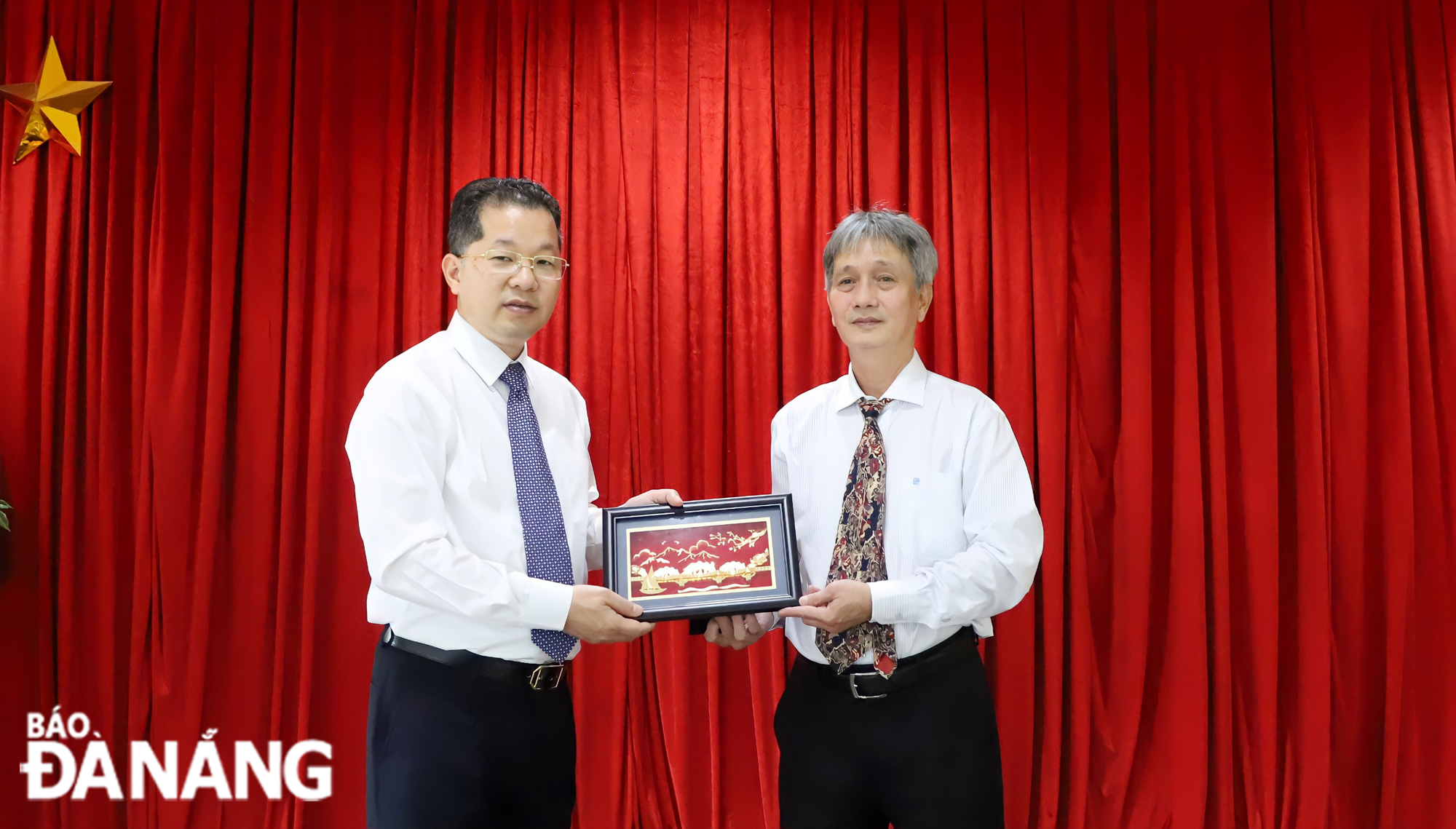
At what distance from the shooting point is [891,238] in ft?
6.14

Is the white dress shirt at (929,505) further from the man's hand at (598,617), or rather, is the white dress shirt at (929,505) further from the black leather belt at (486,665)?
the black leather belt at (486,665)

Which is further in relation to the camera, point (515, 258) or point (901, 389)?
point (901, 389)

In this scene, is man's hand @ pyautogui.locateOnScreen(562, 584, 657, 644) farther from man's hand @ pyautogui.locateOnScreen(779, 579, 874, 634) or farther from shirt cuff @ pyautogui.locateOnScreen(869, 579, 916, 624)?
shirt cuff @ pyautogui.locateOnScreen(869, 579, 916, 624)

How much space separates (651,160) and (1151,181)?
1.72 m

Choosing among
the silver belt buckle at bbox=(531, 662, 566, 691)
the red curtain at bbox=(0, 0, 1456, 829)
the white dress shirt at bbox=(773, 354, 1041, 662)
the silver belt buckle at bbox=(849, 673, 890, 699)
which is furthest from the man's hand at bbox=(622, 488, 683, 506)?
the red curtain at bbox=(0, 0, 1456, 829)

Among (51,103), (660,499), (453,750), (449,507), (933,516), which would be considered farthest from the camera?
(51,103)

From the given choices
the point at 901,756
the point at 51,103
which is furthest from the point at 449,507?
the point at 51,103

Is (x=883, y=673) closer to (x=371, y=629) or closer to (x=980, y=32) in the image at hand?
(x=371, y=629)

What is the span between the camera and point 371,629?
2.98m

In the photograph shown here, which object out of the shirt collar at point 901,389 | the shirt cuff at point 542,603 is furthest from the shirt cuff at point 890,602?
the shirt cuff at point 542,603

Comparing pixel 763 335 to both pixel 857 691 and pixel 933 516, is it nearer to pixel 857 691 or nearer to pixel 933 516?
pixel 933 516

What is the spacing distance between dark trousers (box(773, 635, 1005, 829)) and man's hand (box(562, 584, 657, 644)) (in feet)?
1.40

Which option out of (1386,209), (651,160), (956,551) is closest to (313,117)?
(651,160)

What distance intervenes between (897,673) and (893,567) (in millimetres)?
206
